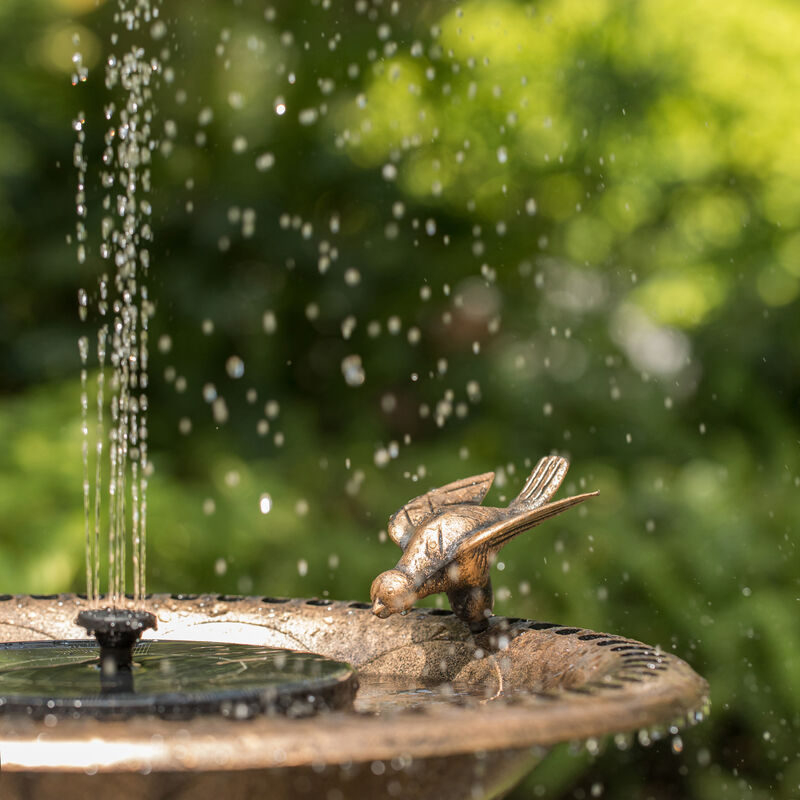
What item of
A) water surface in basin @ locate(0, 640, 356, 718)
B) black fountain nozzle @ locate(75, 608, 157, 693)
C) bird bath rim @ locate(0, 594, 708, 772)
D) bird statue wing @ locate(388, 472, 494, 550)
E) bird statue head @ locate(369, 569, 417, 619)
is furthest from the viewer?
bird statue wing @ locate(388, 472, 494, 550)

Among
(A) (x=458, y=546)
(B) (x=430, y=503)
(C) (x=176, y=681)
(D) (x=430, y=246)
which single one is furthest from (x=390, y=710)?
(D) (x=430, y=246)

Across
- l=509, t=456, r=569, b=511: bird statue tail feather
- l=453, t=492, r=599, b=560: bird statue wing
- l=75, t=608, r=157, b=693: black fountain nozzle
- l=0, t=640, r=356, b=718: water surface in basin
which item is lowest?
l=0, t=640, r=356, b=718: water surface in basin

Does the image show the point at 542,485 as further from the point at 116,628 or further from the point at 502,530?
the point at 116,628

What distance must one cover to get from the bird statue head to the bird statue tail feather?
0.61ft

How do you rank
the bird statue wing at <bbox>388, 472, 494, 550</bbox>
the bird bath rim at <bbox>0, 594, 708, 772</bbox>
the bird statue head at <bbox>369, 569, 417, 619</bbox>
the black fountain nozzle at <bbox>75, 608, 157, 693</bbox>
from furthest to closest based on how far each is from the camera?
the bird statue wing at <bbox>388, 472, 494, 550</bbox>
the bird statue head at <bbox>369, 569, 417, 619</bbox>
the black fountain nozzle at <bbox>75, 608, 157, 693</bbox>
the bird bath rim at <bbox>0, 594, 708, 772</bbox>

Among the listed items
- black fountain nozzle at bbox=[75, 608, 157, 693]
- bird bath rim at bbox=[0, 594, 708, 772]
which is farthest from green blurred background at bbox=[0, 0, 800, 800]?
black fountain nozzle at bbox=[75, 608, 157, 693]

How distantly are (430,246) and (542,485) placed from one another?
233 cm

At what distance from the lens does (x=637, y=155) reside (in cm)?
365

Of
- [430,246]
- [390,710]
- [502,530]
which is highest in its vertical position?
[430,246]

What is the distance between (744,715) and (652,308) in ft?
4.17

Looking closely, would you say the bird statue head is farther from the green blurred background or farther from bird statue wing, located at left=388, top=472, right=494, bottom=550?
the green blurred background

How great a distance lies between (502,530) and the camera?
1237mm

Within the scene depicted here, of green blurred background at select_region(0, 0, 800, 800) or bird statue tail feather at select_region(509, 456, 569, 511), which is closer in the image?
bird statue tail feather at select_region(509, 456, 569, 511)

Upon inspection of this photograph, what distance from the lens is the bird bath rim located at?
2.34 feet
